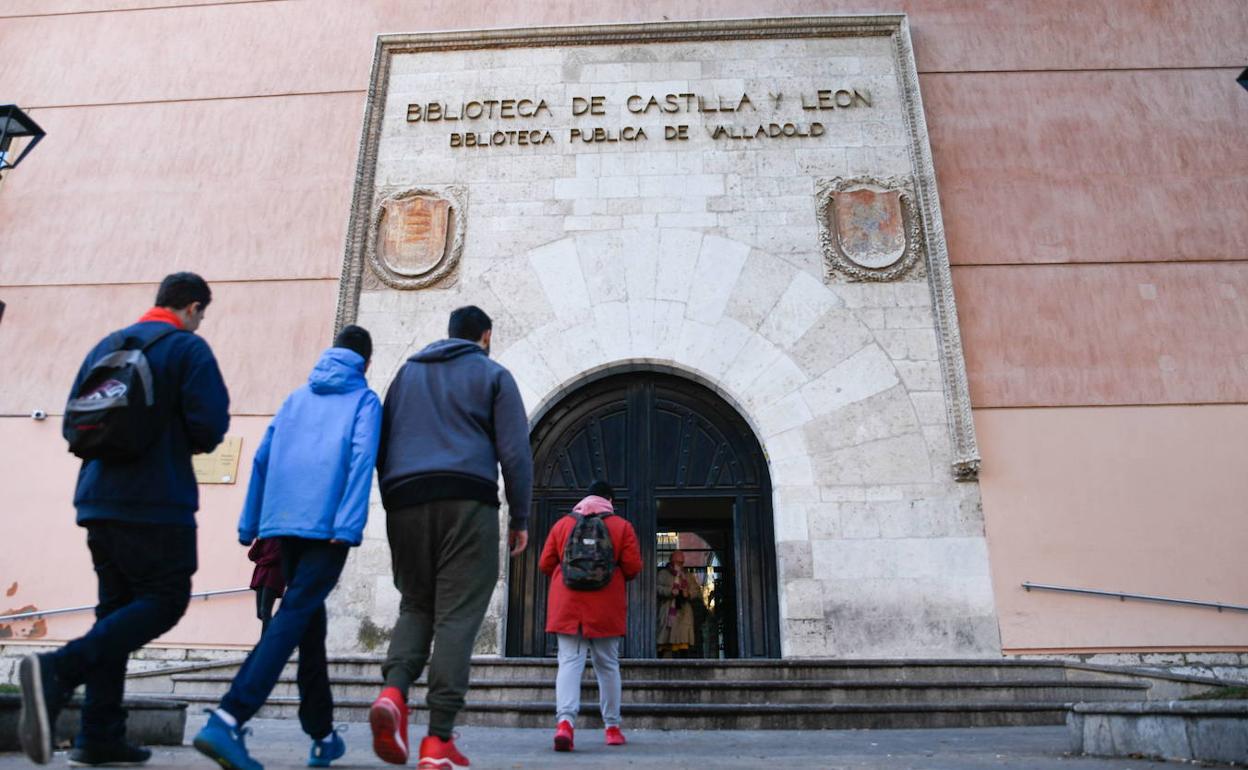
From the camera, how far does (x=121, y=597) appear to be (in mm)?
3061

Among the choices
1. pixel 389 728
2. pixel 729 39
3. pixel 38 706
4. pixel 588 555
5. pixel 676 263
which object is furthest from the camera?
pixel 729 39

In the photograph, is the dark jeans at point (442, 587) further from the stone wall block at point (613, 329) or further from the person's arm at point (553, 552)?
the stone wall block at point (613, 329)

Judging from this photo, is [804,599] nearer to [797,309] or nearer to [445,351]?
[797,309]

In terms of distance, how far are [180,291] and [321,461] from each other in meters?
0.86

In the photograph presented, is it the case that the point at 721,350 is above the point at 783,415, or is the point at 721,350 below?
above

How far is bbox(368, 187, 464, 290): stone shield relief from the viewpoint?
897 cm

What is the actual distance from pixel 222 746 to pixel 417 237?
23.1 ft

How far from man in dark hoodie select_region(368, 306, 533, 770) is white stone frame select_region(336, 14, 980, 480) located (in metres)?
5.73

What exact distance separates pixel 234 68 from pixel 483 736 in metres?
8.45

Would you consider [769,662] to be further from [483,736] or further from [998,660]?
[483,736]

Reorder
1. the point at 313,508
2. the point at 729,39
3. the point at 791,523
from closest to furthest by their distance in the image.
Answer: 1. the point at 313,508
2. the point at 791,523
3. the point at 729,39

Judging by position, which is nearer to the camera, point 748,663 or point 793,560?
point 748,663

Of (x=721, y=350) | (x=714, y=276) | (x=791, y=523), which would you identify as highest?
(x=714, y=276)

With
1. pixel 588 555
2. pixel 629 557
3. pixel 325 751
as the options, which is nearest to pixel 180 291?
pixel 325 751
